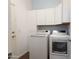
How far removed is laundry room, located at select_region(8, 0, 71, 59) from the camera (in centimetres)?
307

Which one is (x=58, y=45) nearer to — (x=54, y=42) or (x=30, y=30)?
(x=54, y=42)

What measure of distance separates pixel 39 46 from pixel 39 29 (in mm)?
1376

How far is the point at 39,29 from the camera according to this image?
4902 mm

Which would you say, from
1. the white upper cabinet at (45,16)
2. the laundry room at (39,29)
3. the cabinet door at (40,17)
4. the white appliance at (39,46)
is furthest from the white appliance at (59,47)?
the cabinet door at (40,17)

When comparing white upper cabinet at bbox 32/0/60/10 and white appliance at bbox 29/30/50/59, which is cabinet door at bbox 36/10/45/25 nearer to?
white upper cabinet at bbox 32/0/60/10

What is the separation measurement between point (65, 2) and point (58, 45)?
1262mm

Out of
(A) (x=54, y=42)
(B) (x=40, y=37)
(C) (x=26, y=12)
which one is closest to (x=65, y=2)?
(A) (x=54, y=42)

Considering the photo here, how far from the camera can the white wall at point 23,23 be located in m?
3.87

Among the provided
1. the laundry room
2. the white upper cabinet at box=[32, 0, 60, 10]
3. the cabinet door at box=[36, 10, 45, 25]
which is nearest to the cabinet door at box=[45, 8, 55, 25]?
the laundry room

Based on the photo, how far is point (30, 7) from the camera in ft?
16.3

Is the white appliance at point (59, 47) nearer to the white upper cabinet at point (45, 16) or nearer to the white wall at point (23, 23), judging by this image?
the white wall at point (23, 23)
